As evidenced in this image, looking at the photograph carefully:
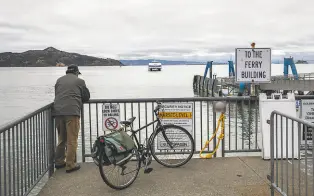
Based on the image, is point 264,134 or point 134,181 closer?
point 134,181

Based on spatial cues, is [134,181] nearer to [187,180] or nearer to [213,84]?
[187,180]

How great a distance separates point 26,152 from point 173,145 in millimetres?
2693

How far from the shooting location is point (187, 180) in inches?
245

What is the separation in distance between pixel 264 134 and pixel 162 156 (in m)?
2.10

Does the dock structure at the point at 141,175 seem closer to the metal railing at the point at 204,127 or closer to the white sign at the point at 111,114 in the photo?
the white sign at the point at 111,114

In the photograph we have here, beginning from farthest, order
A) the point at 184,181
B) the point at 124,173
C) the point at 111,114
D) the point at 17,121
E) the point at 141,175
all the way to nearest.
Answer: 1. the point at 111,114
2. the point at 141,175
3. the point at 184,181
4. the point at 124,173
5. the point at 17,121

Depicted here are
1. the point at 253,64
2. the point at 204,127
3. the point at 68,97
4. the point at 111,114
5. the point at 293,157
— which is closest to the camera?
the point at 293,157

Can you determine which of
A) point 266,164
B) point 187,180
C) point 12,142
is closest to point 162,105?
point 187,180

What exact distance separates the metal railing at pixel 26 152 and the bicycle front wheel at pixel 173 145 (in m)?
1.92

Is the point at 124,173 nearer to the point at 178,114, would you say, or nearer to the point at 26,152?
the point at 26,152

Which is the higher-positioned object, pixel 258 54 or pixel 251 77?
pixel 258 54

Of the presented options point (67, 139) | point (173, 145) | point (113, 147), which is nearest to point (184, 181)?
point (173, 145)

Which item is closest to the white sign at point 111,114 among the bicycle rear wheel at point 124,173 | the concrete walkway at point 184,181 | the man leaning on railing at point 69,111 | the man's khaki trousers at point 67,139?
the man leaning on railing at point 69,111

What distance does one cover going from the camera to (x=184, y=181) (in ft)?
20.2
